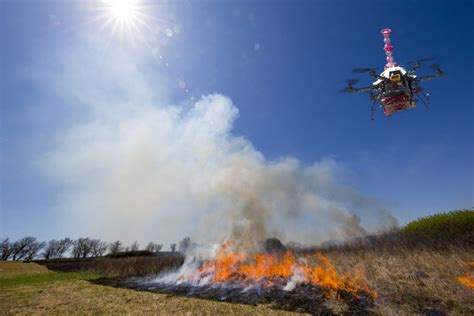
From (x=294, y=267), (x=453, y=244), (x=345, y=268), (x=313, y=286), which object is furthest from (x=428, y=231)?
(x=313, y=286)

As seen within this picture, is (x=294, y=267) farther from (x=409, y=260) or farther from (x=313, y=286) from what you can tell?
(x=409, y=260)

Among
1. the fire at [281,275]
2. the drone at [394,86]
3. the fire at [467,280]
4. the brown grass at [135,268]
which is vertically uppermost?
the drone at [394,86]

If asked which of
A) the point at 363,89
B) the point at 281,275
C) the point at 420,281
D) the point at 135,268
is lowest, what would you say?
the point at 135,268

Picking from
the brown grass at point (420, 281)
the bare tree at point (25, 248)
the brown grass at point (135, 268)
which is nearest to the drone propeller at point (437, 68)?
the brown grass at point (420, 281)

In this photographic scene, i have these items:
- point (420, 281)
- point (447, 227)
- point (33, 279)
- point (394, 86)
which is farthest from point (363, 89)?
point (33, 279)

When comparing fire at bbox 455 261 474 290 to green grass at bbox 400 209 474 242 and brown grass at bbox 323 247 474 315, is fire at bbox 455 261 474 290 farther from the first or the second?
green grass at bbox 400 209 474 242

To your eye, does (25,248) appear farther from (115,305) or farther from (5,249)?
(115,305)

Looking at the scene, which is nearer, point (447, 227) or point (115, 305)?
point (115, 305)

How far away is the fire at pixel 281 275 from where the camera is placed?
17.5 m

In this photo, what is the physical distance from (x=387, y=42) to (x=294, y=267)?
23601mm

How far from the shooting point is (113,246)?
484 feet

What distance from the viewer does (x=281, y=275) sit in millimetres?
23281

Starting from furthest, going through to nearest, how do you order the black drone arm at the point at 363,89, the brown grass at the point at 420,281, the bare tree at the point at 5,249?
the bare tree at the point at 5,249
the black drone arm at the point at 363,89
the brown grass at the point at 420,281

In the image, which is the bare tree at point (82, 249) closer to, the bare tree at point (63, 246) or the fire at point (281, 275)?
the bare tree at point (63, 246)
